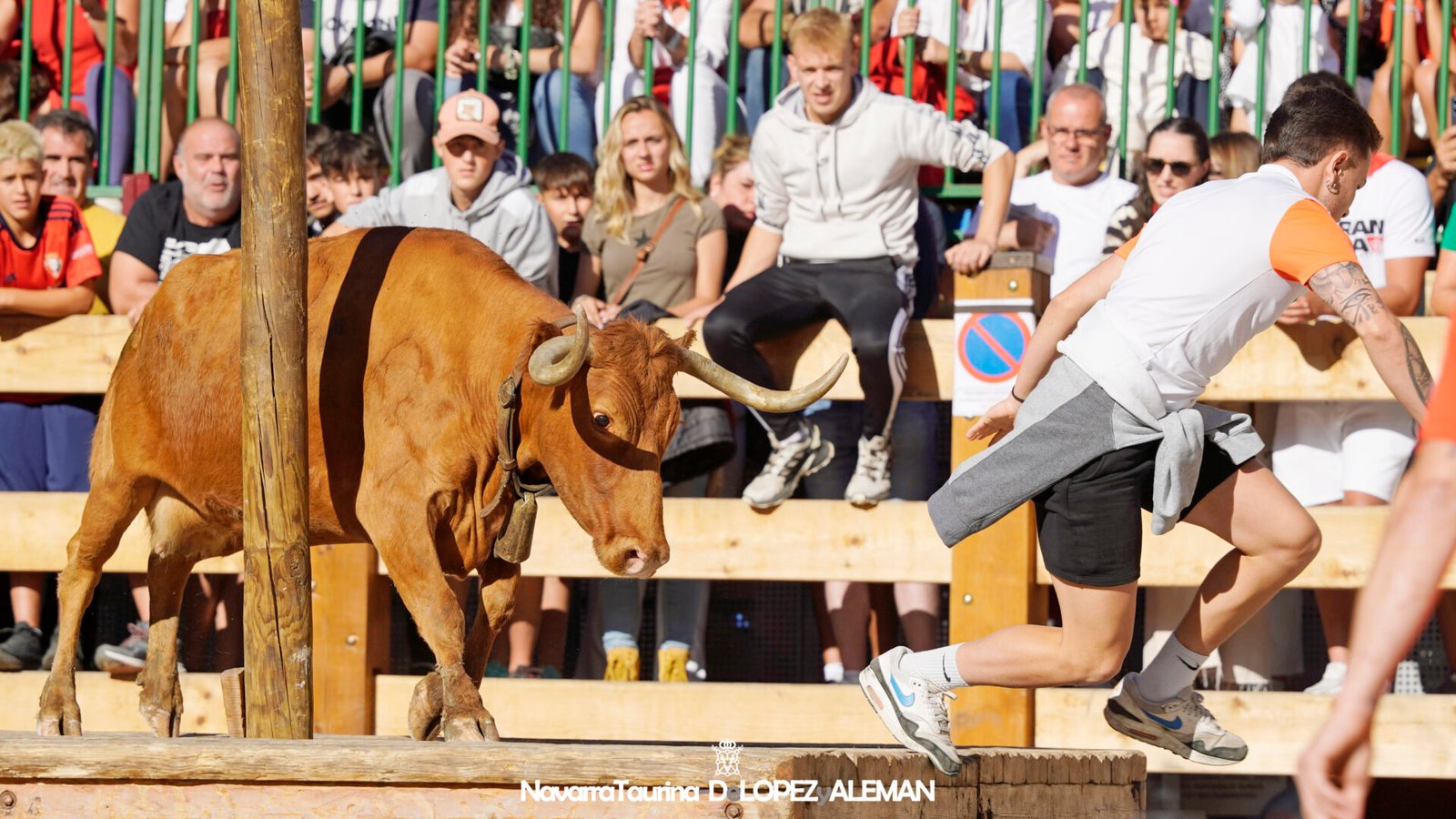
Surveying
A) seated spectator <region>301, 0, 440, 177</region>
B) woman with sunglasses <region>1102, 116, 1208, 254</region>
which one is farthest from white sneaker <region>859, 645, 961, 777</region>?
seated spectator <region>301, 0, 440, 177</region>

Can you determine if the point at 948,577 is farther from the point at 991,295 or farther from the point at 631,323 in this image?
the point at 631,323

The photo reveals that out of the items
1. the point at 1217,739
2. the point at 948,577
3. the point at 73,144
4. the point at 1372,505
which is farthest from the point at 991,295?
the point at 73,144

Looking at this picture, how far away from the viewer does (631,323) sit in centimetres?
466

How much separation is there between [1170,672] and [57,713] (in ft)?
9.81

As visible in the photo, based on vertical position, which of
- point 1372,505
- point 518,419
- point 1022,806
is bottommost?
point 1022,806

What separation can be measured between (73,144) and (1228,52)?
15.6 feet

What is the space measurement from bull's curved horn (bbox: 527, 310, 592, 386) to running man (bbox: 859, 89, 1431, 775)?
0.94 meters

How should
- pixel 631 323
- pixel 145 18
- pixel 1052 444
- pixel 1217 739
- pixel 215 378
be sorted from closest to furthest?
pixel 1052 444
pixel 1217 739
pixel 631 323
pixel 215 378
pixel 145 18

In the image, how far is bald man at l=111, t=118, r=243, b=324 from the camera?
654 cm

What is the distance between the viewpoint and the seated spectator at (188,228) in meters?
6.53

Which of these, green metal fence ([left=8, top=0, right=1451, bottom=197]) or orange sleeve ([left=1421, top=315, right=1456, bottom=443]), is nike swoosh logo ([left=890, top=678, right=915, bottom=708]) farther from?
green metal fence ([left=8, top=0, right=1451, bottom=197])

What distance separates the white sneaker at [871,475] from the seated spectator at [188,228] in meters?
2.41

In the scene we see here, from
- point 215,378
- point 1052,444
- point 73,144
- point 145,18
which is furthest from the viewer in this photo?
point 145,18

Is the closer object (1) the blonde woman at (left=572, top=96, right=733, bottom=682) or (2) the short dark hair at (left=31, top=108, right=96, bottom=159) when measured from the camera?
(1) the blonde woman at (left=572, top=96, right=733, bottom=682)
